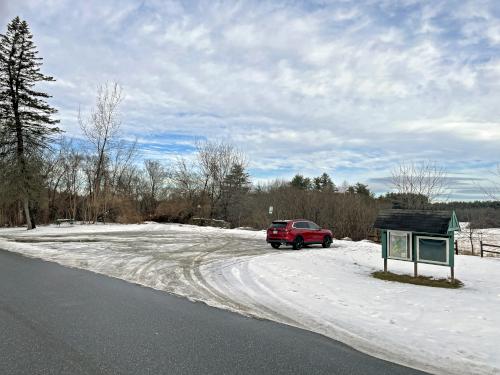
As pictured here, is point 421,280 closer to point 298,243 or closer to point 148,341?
point 298,243

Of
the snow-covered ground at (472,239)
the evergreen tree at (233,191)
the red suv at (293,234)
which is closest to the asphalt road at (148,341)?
the red suv at (293,234)

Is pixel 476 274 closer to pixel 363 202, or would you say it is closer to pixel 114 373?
pixel 114 373

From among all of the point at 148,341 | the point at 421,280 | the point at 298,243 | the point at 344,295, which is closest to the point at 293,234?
the point at 298,243

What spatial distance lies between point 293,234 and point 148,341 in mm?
16862

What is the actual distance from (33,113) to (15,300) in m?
29.9

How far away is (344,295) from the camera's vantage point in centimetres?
998

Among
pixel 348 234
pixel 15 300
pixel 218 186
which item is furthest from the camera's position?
pixel 218 186

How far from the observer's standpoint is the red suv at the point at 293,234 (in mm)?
21969

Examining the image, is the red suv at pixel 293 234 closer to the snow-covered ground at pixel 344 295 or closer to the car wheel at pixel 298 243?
the car wheel at pixel 298 243

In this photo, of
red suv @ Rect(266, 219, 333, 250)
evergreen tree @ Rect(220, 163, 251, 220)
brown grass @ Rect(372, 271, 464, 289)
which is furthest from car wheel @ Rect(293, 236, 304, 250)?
evergreen tree @ Rect(220, 163, 251, 220)

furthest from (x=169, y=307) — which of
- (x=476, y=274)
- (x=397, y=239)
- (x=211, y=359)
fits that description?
(x=476, y=274)

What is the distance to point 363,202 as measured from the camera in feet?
133

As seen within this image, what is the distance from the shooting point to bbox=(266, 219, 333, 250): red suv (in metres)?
22.0

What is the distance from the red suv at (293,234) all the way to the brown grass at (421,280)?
8295mm
